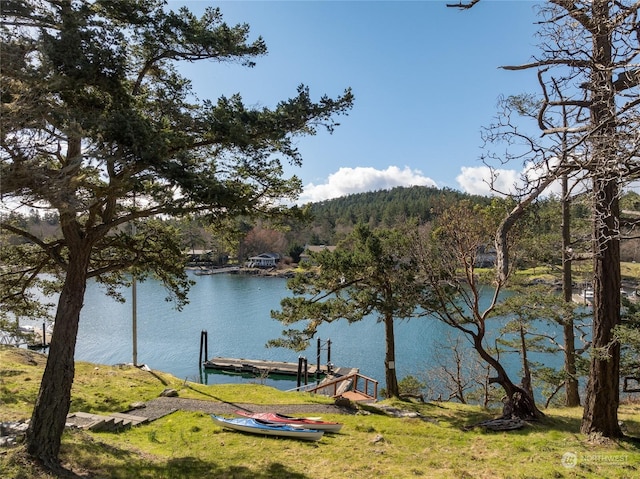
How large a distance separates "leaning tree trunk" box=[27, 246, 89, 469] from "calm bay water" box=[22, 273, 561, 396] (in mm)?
13598

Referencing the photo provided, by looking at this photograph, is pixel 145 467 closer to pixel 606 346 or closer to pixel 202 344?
pixel 606 346

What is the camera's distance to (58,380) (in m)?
6.95

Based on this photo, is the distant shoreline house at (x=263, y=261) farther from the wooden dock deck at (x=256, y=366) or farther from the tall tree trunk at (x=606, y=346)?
the tall tree trunk at (x=606, y=346)

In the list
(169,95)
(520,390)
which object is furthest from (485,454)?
(169,95)

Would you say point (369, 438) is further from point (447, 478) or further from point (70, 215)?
point (70, 215)

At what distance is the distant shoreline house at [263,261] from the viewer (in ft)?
266

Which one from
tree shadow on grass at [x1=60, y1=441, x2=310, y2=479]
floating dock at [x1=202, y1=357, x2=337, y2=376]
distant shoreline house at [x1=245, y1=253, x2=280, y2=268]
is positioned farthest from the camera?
distant shoreline house at [x1=245, y1=253, x2=280, y2=268]

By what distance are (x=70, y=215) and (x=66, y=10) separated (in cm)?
303

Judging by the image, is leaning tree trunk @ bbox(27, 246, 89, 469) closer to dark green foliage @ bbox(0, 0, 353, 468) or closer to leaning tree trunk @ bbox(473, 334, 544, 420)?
dark green foliage @ bbox(0, 0, 353, 468)

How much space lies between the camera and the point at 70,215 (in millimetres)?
6500

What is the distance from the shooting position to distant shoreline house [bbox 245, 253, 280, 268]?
266ft

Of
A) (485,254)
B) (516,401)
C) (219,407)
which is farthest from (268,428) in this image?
(485,254)

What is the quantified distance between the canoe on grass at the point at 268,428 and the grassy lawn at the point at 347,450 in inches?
6.8

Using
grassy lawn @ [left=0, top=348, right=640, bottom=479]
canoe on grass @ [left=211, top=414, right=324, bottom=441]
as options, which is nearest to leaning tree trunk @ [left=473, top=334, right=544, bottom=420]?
grassy lawn @ [left=0, top=348, right=640, bottom=479]
